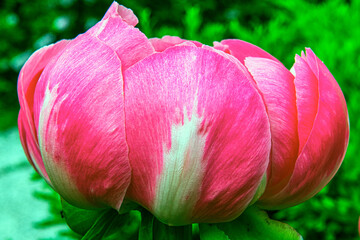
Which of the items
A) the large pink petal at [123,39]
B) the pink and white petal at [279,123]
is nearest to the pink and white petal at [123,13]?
the large pink petal at [123,39]

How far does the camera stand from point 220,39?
5.41ft

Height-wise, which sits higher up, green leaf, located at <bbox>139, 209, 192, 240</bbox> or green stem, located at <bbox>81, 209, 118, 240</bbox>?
green leaf, located at <bbox>139, 209, 192, 240</bbox>

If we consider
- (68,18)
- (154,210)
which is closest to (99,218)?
(154,210)

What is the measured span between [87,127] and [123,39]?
9 cm

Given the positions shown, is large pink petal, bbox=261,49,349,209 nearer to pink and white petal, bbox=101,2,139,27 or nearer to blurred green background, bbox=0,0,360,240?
pink and white petal, bbox=101,2,139,27

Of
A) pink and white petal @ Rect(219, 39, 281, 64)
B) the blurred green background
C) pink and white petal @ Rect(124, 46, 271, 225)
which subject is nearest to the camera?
pink and white petal @ Rect(124, 46, 271, 225)

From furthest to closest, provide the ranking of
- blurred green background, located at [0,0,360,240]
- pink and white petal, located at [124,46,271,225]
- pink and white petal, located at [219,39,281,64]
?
1. blurred green background, located at [0,0,360,240]
2. pink and white petal, located at [219,39,281,64]
3. pink and white petal, located at [124,46,271,225]

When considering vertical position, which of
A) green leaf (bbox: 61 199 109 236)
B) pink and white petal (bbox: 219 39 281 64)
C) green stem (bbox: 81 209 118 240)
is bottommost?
green leaf (bbox: 61 199 109 236)

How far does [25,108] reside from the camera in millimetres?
542

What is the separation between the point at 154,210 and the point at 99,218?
0.08 metres

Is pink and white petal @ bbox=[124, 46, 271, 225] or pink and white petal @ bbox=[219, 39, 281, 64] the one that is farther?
pink and white petal @ bbox=[219, 39, 281, 64]

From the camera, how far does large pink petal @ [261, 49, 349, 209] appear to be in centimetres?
50

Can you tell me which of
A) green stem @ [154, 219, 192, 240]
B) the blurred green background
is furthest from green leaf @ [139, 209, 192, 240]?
the blurred green background

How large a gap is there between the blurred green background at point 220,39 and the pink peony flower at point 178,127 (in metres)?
0.80
